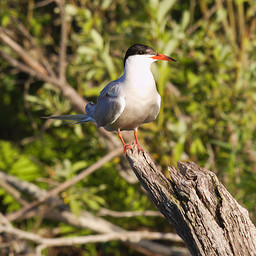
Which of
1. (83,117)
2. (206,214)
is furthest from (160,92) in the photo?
(206,214)

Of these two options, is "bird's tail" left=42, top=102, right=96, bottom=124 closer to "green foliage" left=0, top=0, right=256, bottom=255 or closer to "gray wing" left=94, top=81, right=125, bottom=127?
"gray wing" left=94, top=81, right=125, bottom=127

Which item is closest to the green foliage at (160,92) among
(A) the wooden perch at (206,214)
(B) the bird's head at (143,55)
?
(B) the bird's head at (143,55)

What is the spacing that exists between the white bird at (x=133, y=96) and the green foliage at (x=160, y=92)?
1.21m

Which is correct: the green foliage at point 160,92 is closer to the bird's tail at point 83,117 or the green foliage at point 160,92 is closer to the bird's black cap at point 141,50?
the bird's tail at point 83,117

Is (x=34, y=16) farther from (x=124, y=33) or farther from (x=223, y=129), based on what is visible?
(x=223, y=129)

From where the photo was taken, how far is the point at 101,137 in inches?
199

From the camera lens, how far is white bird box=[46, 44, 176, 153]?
95.6 inches

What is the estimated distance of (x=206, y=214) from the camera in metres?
1.91

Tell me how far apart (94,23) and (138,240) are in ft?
8.38

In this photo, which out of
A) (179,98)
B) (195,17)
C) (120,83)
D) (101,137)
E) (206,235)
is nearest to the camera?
(206,235)

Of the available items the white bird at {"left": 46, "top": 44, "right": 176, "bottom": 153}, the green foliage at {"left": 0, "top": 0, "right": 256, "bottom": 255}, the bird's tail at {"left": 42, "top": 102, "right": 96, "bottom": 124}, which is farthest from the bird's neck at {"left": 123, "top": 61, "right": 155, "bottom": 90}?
the green foliage at {"left": 0, "top": 0, "right": 256, "bottom": 255}

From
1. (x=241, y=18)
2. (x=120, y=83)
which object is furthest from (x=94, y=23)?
(x=120, y=83)

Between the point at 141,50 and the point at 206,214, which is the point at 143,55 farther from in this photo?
the point at 206,214

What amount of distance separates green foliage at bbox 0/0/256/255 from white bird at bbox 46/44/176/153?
3.98 feet
